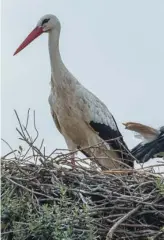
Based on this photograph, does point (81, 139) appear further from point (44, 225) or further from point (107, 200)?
point (44, 225)

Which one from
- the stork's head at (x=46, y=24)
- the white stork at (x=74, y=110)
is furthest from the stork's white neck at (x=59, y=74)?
the stork's head at (x=46, y=24)

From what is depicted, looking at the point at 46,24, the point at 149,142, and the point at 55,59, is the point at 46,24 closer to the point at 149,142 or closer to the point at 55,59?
the point at 55,59

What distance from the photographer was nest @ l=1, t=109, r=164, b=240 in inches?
168

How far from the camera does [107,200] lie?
A: 15.6ft

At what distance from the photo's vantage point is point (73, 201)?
15.0ft

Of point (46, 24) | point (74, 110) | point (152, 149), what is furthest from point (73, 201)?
point (46, 24)

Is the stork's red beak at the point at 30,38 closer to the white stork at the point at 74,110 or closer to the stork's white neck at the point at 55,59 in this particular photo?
the white stork at the point at 74,110

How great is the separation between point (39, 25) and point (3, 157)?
2.61m

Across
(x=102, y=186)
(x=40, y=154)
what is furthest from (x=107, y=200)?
(x=40, y=154)

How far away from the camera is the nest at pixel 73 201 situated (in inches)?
168

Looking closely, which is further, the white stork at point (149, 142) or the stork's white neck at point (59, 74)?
the stork's white neck at point (59, 74)

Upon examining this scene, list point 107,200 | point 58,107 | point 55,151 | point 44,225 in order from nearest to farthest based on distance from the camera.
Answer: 1. point 44,225
2. point 107,200
3. point 55,151
4. point 58,107

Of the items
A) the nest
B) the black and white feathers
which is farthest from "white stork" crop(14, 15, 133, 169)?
the nest

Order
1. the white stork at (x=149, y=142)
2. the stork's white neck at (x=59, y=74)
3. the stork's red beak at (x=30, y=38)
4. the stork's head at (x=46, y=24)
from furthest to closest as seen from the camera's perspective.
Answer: the stork's head at (x=46, y=24) < the stork's white neck at (x=59, y=74) < the stork's red beak at (x=30, y=38) < the white stork at (x=149, y=142)
